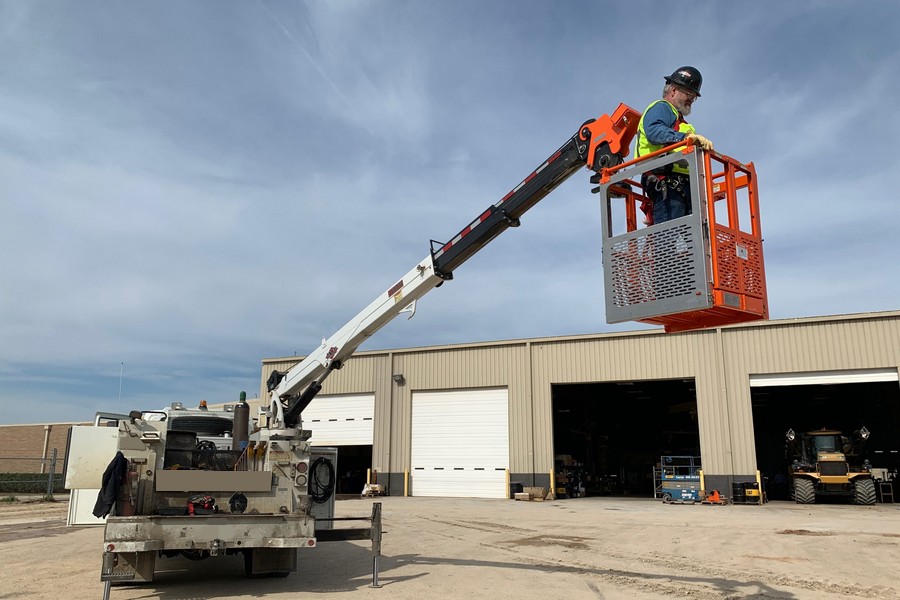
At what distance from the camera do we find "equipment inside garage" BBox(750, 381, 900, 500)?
3216cm

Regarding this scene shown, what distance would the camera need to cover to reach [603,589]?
7824mm

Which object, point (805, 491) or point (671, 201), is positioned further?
point (805, 491)

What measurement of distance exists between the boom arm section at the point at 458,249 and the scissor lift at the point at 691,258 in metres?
0.90

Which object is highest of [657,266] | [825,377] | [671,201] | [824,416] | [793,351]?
[793,351]

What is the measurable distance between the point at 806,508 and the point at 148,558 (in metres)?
21.7

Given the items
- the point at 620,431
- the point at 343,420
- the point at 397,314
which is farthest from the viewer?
the point at 620,431

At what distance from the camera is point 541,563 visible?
32.2ft

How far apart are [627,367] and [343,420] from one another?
13.3 metres

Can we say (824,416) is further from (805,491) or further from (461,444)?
(461,444)

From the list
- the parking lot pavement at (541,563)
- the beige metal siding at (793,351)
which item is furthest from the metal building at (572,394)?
the parking lot pavement at (541,563)

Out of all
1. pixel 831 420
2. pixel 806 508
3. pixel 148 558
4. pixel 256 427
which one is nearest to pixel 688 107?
pixel 148 558

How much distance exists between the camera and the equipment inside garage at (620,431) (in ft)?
111

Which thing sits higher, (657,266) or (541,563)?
(657,266)

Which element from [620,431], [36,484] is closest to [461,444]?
[36,484]
